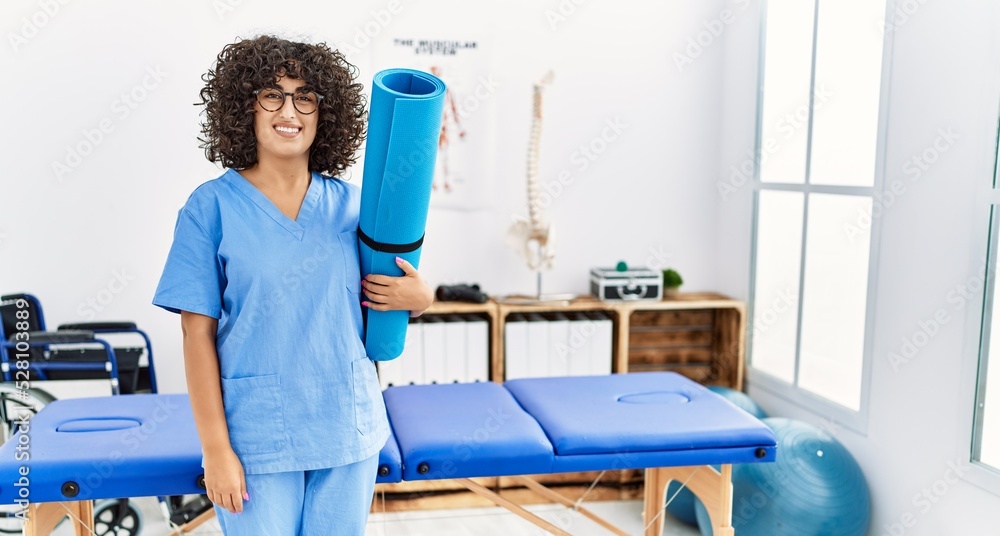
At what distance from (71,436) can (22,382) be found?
0.96 meters

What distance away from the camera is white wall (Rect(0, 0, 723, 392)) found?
3309 mm

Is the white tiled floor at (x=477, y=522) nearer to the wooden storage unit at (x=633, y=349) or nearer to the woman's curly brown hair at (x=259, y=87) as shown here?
the wooden storage unit at (x=633, y=349)

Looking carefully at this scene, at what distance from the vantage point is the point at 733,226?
3.73 metres

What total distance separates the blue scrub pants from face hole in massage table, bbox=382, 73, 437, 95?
692mm

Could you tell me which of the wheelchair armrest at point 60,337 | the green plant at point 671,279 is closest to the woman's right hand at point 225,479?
the wheelchair armrest at point 60,337

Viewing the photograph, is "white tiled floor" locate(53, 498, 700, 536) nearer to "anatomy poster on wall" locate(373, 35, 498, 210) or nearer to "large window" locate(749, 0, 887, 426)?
"large window" locate(749, 0, 887, 426)

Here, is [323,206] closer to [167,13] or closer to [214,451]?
[214,451]

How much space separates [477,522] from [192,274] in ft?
6.35

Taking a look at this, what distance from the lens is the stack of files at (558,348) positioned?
11.2 ft

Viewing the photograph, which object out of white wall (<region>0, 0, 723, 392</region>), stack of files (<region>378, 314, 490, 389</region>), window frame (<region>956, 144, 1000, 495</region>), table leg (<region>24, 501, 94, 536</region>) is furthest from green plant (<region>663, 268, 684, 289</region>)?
table leg (<region>24, 501, 94, 536</region>)

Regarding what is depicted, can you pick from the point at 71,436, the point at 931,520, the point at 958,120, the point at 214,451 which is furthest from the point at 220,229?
the point at 931,520

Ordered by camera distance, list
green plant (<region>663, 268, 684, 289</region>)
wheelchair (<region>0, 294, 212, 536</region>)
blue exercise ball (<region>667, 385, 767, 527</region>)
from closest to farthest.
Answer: wheelchair (<region>0, 294, 212, 536</region>)
blue exercise ball (<region>667, 385, 767, 527</region>)
green plant (<region>663, 268, 684, 289</region>)

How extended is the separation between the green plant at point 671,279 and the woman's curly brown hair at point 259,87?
7.14ft

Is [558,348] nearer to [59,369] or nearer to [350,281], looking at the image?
[59,369]
